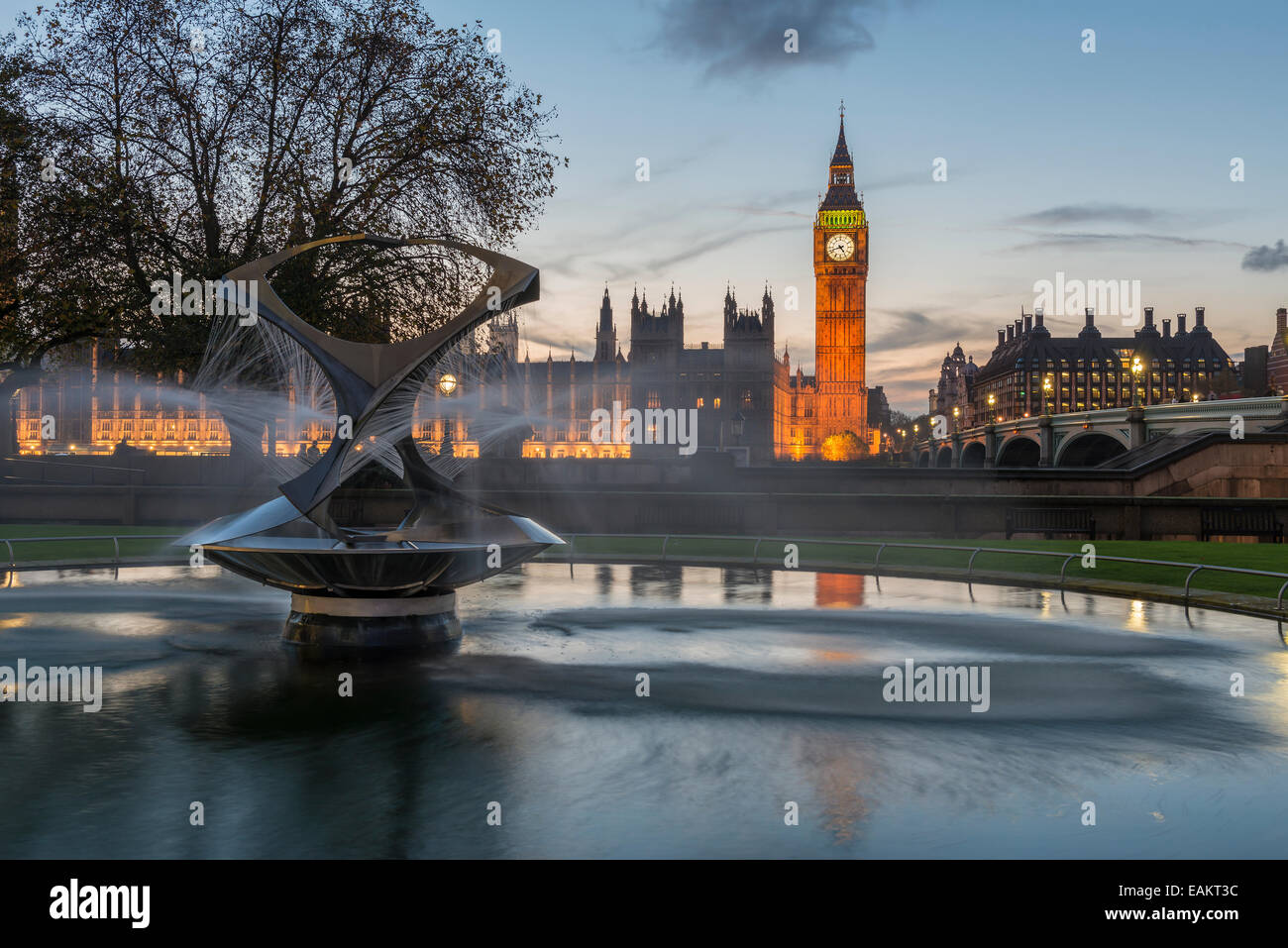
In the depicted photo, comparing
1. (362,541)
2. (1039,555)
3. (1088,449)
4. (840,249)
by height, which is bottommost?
(1039,555)

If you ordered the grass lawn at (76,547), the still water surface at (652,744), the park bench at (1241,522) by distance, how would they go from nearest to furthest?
the still water surface at (652,744), the grass lawn at (76,547), the park bench at (1241,522)

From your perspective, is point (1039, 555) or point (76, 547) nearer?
point (1039, 555)

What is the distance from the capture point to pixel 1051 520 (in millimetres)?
29766

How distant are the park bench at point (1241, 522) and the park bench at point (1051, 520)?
3.16 metres

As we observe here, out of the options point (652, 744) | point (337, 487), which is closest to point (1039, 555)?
point (337, 487)

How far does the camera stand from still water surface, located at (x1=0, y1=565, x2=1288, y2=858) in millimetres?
5441

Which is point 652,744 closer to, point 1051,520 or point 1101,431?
point 1051,520

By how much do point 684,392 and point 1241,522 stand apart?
364ft

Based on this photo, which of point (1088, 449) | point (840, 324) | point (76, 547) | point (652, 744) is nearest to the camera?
point (652, 744)

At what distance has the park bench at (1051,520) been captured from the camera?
29259 mm

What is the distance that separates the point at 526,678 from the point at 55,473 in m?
39.8

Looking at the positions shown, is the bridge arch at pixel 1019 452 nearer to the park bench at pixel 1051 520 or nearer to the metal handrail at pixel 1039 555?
the park bench at pixel 1051 520

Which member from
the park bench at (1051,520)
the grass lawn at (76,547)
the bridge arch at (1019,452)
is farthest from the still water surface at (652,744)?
the bridge arch at (1019,452)

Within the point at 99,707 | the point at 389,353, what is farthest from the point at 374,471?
the point at 99,707
